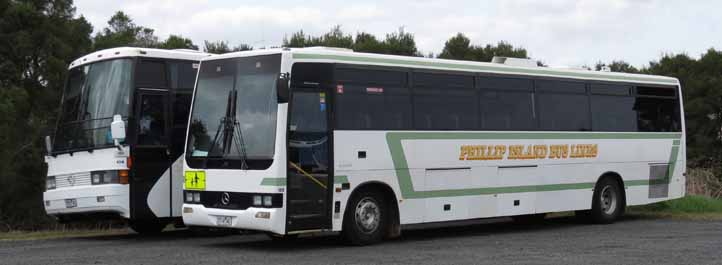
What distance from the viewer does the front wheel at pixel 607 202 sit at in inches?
800

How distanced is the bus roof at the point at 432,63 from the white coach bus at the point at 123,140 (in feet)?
6.48

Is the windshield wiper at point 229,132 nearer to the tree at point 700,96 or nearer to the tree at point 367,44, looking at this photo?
the tree at point 700,96

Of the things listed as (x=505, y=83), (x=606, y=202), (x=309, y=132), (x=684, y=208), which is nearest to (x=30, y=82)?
(x=684, y=208)

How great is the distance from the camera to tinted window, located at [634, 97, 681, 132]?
2142cm

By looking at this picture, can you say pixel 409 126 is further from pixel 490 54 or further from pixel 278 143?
pixel 490 54

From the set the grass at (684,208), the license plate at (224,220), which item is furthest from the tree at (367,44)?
the license plate at (224,220)

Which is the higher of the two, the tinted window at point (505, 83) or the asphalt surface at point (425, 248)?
the tinted window at point (505, 83)

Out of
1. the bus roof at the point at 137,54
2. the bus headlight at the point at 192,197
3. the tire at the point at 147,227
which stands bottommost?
the tire at the point at 147,227

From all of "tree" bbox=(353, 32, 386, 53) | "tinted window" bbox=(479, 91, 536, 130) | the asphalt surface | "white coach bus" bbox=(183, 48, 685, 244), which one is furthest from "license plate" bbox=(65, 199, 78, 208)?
"tree" bbox=(353, 32, 386, 53)

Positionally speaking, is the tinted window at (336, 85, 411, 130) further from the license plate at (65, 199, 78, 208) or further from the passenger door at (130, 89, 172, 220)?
the license plate at (65, 199, 78, 208)

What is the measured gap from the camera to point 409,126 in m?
16.6

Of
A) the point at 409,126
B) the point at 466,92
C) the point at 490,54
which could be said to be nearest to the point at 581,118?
the point at 466,92

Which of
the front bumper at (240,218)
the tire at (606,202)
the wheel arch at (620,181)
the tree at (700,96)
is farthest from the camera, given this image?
the tree at (700,96)

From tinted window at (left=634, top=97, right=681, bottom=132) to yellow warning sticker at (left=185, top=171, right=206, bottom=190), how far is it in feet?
31.9
